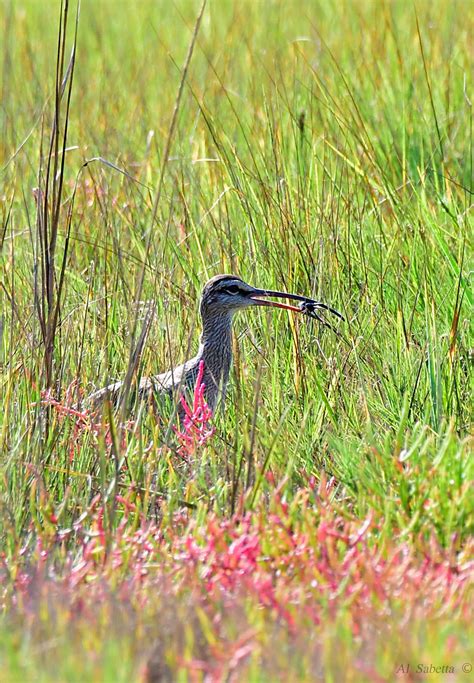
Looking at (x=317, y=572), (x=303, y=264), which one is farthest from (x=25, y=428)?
(x=303, y=264)

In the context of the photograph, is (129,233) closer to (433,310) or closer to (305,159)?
(305,159)

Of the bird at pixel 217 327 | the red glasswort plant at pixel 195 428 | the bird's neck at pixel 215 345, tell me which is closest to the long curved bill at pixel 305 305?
the bird at pixel 217 327

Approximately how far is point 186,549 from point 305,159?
3.17 m

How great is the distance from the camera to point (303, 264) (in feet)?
16.3

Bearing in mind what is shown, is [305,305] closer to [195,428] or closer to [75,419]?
[195,428]

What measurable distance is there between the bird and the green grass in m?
0.08

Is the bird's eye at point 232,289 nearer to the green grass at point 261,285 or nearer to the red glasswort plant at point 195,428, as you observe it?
the green grass at point 261,285

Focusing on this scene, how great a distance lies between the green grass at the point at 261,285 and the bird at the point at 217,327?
0.08 m

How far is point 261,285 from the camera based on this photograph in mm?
5145

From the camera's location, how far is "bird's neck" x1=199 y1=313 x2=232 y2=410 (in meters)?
5.10

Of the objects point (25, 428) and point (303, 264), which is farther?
point (303, 264)

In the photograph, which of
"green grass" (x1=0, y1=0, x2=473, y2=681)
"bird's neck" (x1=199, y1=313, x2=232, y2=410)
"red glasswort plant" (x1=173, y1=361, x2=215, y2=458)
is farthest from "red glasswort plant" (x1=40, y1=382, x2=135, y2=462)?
"bird's neck" (x1=199, y1=313, x2=232, y2=410)

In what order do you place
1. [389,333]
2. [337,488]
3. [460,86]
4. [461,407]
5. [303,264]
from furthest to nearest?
[460,86], [303,264], [389,333], [461,407], [337,488]

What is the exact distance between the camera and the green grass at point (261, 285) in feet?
10.7
